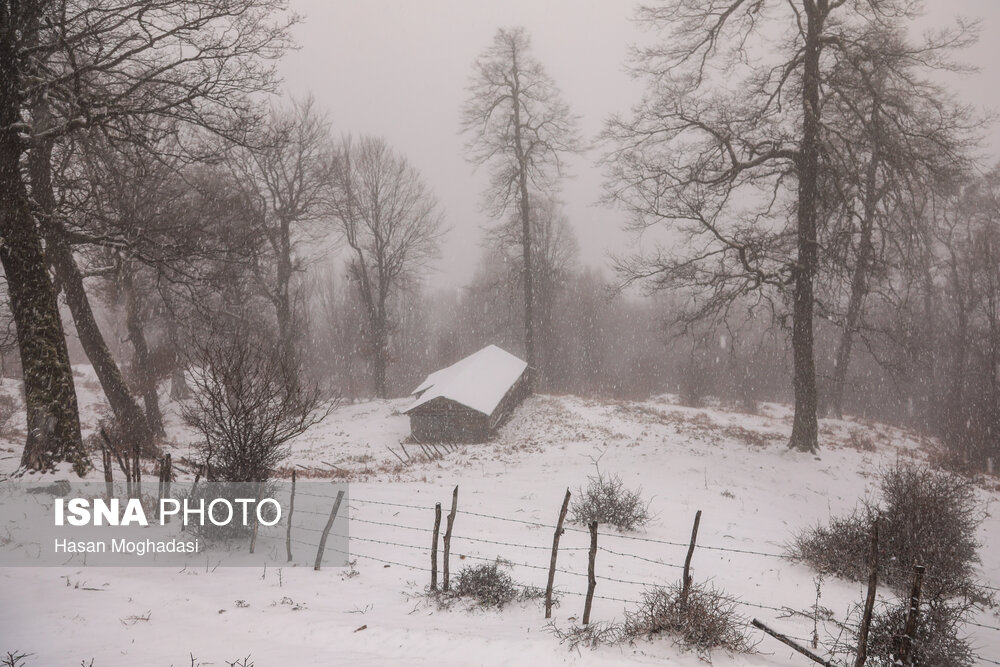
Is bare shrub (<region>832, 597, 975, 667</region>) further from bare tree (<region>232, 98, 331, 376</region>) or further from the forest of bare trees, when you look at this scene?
bare tree (<region>232, 98, 331, 376</region>)

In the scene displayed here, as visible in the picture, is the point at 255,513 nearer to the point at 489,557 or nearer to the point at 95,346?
the point at 489,557

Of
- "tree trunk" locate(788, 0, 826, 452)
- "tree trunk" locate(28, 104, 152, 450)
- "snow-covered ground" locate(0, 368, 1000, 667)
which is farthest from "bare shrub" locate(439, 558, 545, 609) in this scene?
"tree trunk" locate(788, 0, 826, 452)

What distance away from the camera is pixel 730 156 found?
13.7 m

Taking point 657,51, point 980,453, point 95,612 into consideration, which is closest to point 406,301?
point 657,51

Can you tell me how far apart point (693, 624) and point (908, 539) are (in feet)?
15.9

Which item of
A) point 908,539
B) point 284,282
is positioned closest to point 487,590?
point 908,539

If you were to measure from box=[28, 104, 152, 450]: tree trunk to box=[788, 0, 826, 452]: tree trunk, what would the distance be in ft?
53.3

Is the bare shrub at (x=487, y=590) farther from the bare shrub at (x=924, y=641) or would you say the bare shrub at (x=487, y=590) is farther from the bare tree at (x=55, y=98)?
the bare tree at (x=55, y=98)

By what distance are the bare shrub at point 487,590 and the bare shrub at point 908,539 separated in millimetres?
5188

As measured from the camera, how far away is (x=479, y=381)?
821 inches

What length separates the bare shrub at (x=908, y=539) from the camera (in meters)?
7.46

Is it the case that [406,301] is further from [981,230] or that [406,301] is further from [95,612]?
[95,612]

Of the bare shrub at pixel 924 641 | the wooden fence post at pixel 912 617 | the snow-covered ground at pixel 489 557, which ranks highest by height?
the wooden fence post at pixel 912 617

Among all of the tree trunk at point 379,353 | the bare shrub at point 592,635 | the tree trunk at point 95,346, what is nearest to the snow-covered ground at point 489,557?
the bare shrub at point 592,635
